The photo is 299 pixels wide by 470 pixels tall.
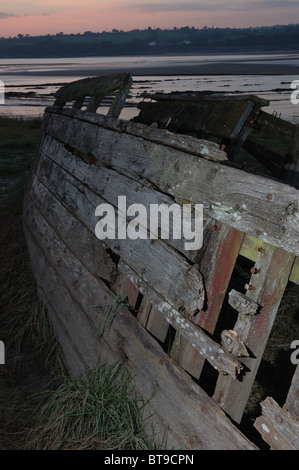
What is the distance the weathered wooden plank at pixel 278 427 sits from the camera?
2012mm

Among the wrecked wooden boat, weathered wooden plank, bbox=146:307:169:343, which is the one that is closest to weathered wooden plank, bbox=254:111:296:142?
the wrecked wooden boat

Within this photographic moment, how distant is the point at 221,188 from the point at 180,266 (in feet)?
1.66

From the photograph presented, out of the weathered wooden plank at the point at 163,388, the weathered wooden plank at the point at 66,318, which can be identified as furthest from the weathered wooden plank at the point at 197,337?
the weathered wooden plank at the point at 66,318

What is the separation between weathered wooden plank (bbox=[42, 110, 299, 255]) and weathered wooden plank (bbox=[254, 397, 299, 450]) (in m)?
Answer: 0.71

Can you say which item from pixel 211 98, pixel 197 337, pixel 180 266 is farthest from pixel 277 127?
pixel 197 337

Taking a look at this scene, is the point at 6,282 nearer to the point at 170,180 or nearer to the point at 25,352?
the point at 25,352

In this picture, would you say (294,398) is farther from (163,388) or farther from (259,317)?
(163,388)

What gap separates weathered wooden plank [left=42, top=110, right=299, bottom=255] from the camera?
204 cm

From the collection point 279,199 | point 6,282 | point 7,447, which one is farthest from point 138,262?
point 6,282

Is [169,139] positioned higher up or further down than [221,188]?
higher up

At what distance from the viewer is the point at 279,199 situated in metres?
2.07

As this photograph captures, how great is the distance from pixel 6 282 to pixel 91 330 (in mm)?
2208

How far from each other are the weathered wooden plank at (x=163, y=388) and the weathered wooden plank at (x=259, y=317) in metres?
0.10

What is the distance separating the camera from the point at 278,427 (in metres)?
2.06
